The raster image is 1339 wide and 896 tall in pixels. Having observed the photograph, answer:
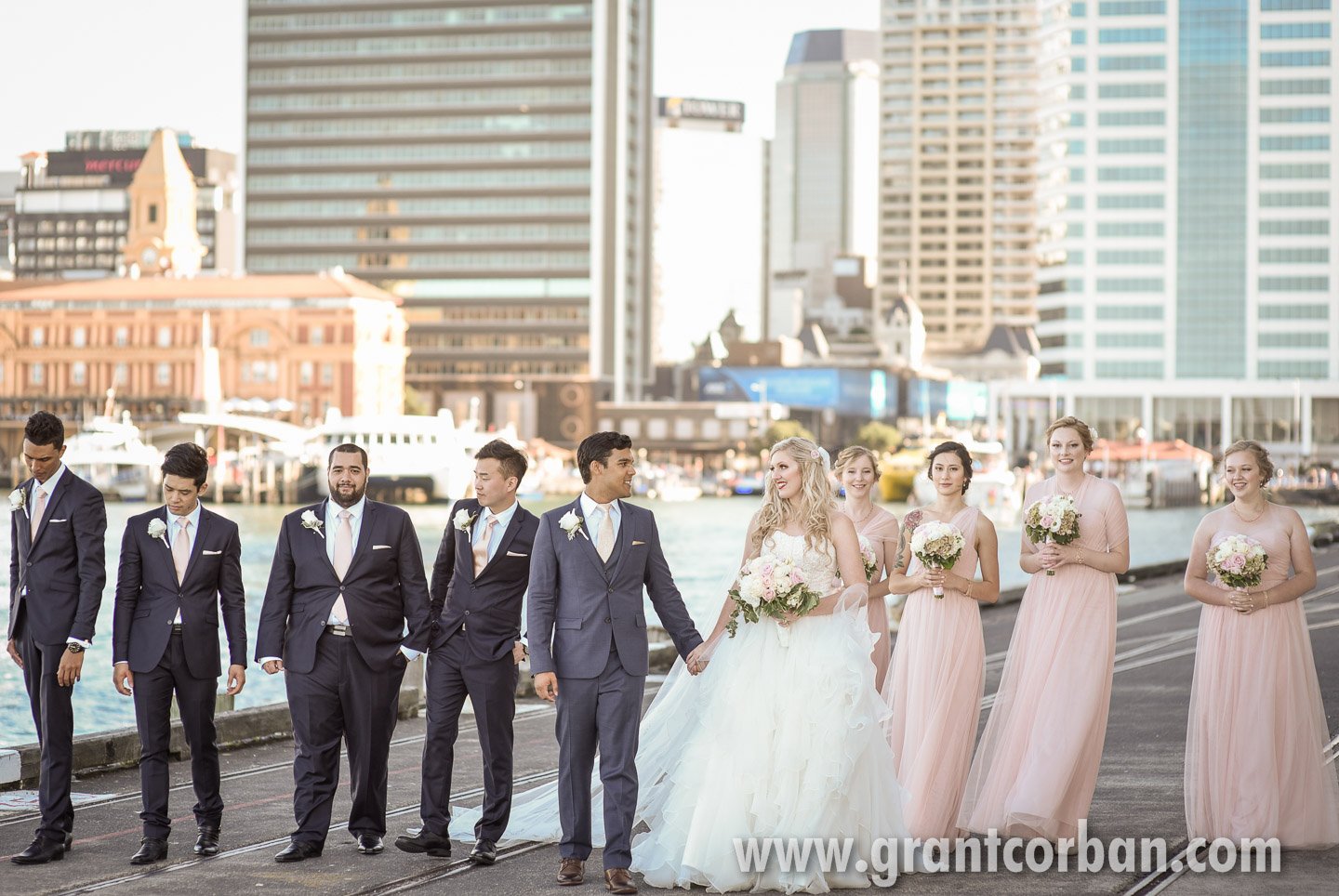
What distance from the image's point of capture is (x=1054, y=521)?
7312 millimetres

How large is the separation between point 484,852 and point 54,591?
2.32 metres

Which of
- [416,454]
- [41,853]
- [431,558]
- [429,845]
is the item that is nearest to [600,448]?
[429,845]

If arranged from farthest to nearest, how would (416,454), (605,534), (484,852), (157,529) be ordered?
(416,454)
(157,529)
(484,852)
(605,534)

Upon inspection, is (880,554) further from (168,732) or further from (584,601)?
(168,732)

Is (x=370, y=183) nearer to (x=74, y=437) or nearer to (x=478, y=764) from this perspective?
(x=74, y=437)

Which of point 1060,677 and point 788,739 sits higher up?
point 1060,677

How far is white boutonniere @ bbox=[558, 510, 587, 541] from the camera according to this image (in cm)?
639

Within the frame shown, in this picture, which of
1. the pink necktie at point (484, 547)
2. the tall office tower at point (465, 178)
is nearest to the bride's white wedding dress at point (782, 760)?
the pink necktie at point (484, 547)

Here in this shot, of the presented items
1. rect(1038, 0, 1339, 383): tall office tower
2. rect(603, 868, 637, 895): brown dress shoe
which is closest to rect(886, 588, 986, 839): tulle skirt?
rect(603, 868, 637, 895): brown dress shoe

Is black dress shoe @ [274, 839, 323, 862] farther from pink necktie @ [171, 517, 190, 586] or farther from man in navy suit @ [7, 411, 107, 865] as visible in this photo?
pink necktie @ [171, 517, 190, 586]

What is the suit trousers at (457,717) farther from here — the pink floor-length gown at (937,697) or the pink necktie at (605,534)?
the pink floor-length gown at (937,697)

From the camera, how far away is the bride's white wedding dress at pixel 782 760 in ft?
20.5

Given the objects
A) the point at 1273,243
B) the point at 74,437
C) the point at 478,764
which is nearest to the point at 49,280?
the point at 74,437

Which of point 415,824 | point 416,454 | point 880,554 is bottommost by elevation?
point 416,454
